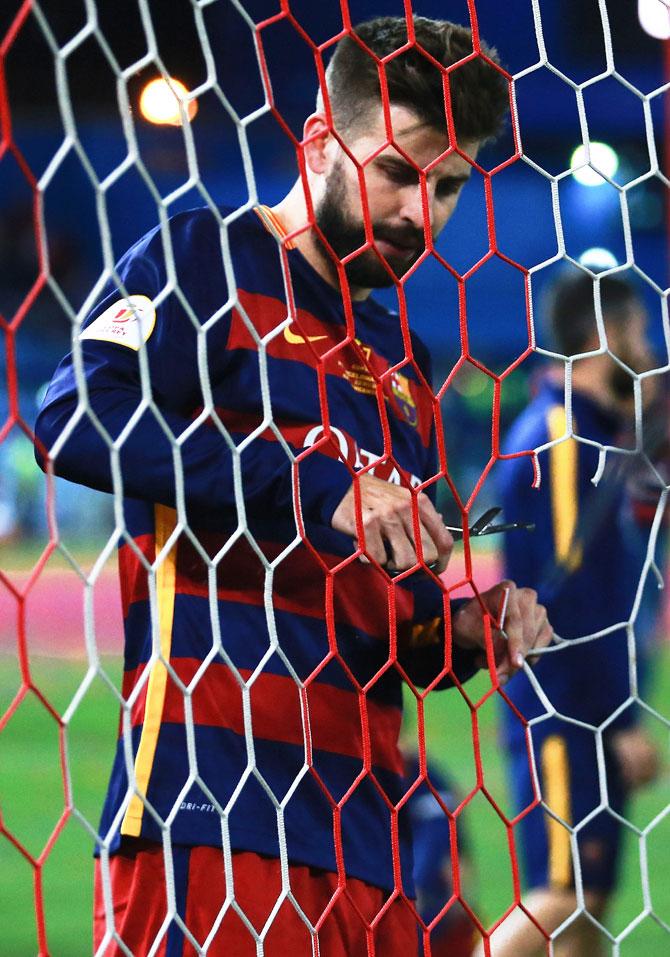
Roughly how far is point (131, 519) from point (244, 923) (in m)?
0.40

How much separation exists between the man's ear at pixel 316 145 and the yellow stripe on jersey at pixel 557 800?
46.3 inches

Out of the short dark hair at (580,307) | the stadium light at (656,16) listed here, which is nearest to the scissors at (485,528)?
the stadium light at (656,16)

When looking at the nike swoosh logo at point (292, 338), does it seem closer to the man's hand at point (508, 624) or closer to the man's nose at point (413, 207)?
the man's nose at point (413, 207)

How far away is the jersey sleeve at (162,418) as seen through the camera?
1.24 m

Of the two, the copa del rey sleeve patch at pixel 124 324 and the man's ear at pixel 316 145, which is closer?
the copa del rey sleeve patch at pixel 124 324

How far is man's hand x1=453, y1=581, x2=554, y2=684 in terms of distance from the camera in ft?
4.68

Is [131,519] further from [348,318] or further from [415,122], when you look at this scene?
[415,122]

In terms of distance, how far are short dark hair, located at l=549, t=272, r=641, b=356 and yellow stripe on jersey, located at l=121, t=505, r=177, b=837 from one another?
1236 millimetres

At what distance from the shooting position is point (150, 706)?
1.31 m

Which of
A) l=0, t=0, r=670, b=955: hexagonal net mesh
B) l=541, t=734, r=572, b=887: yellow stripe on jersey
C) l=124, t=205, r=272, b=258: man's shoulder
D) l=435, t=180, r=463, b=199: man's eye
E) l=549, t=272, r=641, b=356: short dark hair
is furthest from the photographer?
l=549, t=272, r=641, b=356: short dark hair

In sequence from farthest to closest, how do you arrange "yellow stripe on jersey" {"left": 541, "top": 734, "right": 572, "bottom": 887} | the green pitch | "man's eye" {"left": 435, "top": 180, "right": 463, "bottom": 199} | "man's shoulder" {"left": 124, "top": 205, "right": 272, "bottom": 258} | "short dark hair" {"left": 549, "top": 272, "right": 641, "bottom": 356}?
the green pitch < "short dark hair" {"left": 549, "top": 272, "right": 641, "bottom": 356} < "yellow stripe on jersey" {"left": 541, "top": 734, "right": 572, "bottom": 887} < "man's eye" {"left": 435, "top": 180, "right": 463, "bottom": 199} < "man's shoulder" {"left": 124, "top": 205, "right": 272, "bottom": 258}

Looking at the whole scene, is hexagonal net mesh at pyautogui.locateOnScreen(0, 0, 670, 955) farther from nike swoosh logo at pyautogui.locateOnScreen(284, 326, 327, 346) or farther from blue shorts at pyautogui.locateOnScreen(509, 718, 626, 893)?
blue shorts at pyautogui.locateOnScreen(509, 718, 626, 893)

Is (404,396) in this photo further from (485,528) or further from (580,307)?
(580,307)

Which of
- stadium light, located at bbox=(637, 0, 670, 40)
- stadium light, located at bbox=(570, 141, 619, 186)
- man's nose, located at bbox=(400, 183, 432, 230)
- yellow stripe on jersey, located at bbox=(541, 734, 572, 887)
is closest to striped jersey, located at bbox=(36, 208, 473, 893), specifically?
man's nose, located at bbox=(400, 183, 432, 230)
